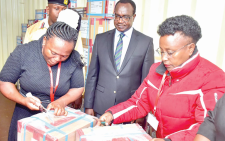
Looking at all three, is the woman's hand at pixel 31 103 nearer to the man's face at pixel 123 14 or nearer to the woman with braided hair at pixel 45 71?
the woman with braided hair at pixel 45 71

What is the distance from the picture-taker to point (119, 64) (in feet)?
5.72

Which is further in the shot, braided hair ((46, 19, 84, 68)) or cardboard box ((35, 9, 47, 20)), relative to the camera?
cardboard box ((35, 9, 47, 20))

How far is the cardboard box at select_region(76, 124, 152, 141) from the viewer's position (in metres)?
0.88

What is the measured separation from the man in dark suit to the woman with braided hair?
547mm

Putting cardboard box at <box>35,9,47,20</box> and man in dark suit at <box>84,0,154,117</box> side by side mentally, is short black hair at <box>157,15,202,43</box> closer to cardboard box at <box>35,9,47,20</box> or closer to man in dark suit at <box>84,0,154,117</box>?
man in dark suit at <box>84,0,154,117</box>

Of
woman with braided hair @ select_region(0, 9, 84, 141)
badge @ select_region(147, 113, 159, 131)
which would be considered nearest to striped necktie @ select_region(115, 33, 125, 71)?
woman with braided hair @ select_region(0, 9, 84, 141)

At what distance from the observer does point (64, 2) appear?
207 centimetres

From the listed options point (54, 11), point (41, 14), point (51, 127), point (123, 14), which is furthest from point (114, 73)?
point (41, 14)

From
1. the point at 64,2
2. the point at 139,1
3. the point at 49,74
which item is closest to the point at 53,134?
the point at 49,74

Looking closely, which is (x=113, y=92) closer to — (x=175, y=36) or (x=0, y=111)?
(x=175, y=36)

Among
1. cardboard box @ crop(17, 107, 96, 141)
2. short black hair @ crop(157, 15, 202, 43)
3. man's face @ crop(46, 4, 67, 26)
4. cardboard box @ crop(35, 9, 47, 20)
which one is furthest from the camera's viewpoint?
cardboard box @ crop(35, 9, 47, 20)

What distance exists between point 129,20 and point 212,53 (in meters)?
0.89

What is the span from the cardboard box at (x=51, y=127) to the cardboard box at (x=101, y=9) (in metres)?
1.52

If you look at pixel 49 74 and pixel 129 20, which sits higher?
pixel 129 20
